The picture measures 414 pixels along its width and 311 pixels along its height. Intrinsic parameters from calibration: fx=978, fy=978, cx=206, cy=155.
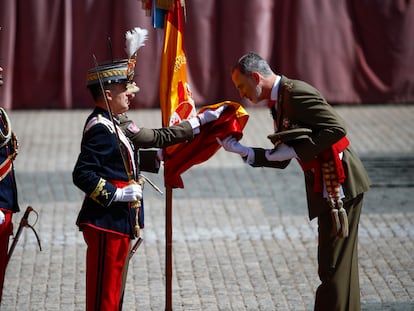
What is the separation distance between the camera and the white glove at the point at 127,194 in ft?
18.2

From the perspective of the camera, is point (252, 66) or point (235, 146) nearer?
point (252, 66)

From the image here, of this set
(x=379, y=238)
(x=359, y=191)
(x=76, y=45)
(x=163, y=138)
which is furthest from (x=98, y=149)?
(x=76, y=45)

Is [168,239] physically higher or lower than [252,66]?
lower

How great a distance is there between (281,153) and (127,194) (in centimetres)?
99

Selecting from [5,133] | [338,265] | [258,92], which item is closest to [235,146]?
[258,92]

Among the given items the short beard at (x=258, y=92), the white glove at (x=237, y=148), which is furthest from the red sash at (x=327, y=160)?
the short beard at (x=258, y=92)

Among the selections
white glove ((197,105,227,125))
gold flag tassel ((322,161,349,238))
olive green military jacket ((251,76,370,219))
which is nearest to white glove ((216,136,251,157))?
white glove ((197,105,227,125))

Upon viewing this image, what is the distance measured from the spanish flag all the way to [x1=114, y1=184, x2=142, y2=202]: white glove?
0.62 meters

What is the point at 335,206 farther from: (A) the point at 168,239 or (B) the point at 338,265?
(A) the point at 168,239

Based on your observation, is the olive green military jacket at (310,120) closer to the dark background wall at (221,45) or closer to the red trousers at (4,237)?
the red trousers at (4,237)

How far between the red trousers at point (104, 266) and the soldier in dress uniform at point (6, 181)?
619mm

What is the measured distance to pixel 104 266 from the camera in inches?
223

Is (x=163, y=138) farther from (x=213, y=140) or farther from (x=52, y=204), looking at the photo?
(x=52, y=204)

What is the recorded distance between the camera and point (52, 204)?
30.5 feet
